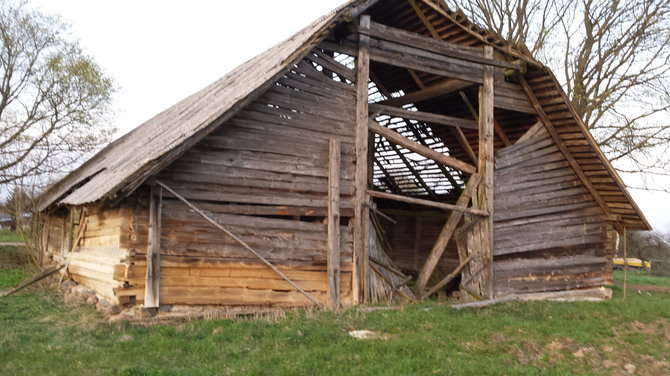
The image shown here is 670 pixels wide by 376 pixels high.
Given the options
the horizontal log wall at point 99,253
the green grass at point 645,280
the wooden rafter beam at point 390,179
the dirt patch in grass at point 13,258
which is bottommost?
the green grass at point 645,280

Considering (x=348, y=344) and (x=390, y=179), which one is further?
(x=390, y=179)

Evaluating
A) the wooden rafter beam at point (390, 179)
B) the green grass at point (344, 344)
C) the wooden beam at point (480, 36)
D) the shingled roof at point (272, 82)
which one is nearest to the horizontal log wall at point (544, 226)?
the shingled roof at point (272, 82)

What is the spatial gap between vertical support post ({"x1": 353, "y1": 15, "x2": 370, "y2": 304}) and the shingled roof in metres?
0.86

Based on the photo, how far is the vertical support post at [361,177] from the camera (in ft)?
34.7

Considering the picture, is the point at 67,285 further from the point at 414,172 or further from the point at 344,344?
the point at 414,172

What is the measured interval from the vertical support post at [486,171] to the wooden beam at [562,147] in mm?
1017

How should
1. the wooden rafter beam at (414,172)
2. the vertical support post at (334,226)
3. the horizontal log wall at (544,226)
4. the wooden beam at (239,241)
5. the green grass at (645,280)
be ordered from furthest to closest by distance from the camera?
1. the green grass at (645,280)
2. the wooden rafter beam at (414,172)
3. the horizontal log wall at (544,226)
4. the vertical support post at (334,226)
5. the wooden beam at (239,241)

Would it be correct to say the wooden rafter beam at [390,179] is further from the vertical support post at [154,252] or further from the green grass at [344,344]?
the vertical support post at [154,252]

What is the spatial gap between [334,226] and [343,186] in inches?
Result: 32.6

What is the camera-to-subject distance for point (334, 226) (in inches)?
410

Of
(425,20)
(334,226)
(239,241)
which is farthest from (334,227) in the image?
(425,20)

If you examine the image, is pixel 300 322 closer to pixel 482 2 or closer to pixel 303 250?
pixel 303 250

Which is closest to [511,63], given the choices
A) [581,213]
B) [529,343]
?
[581,213]

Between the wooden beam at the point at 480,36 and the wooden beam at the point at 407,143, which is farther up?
the wooden beam at the point at 480,36
